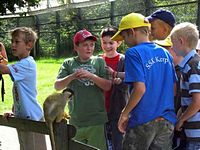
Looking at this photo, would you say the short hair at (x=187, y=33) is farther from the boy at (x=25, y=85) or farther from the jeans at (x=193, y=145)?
Answer: the boy at (x=25, y=85)

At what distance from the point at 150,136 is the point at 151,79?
0.40 metres

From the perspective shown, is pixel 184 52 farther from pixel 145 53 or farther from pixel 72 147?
pixel 72 147

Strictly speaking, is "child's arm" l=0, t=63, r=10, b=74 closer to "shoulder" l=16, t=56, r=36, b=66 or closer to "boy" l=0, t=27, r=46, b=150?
"boy" l=0, t=27, r=46, b=150

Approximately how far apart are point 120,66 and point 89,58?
0.30 meters

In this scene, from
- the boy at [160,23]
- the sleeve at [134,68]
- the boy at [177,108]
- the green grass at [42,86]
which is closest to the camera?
the sleeve at [134,68]

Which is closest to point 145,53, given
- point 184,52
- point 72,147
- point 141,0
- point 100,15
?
point 184,52

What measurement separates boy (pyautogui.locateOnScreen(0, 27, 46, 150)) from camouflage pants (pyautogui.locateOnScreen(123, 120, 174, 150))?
0.85 metres

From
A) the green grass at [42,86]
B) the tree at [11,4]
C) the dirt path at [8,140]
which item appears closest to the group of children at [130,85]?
the dirt path at [8,140]

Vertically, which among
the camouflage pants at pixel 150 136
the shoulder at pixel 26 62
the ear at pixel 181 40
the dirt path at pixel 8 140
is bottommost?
the dirt path at pixel 8 140

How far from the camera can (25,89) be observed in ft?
11.7

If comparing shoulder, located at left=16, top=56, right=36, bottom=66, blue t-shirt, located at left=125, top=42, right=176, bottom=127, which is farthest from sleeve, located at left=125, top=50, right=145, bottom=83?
shoulder, located at left=16, top=56, right=36, bottom=66

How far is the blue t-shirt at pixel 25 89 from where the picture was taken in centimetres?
351

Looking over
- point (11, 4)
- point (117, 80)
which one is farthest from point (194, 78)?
point (11, 4)

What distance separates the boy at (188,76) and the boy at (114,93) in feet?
2.63
